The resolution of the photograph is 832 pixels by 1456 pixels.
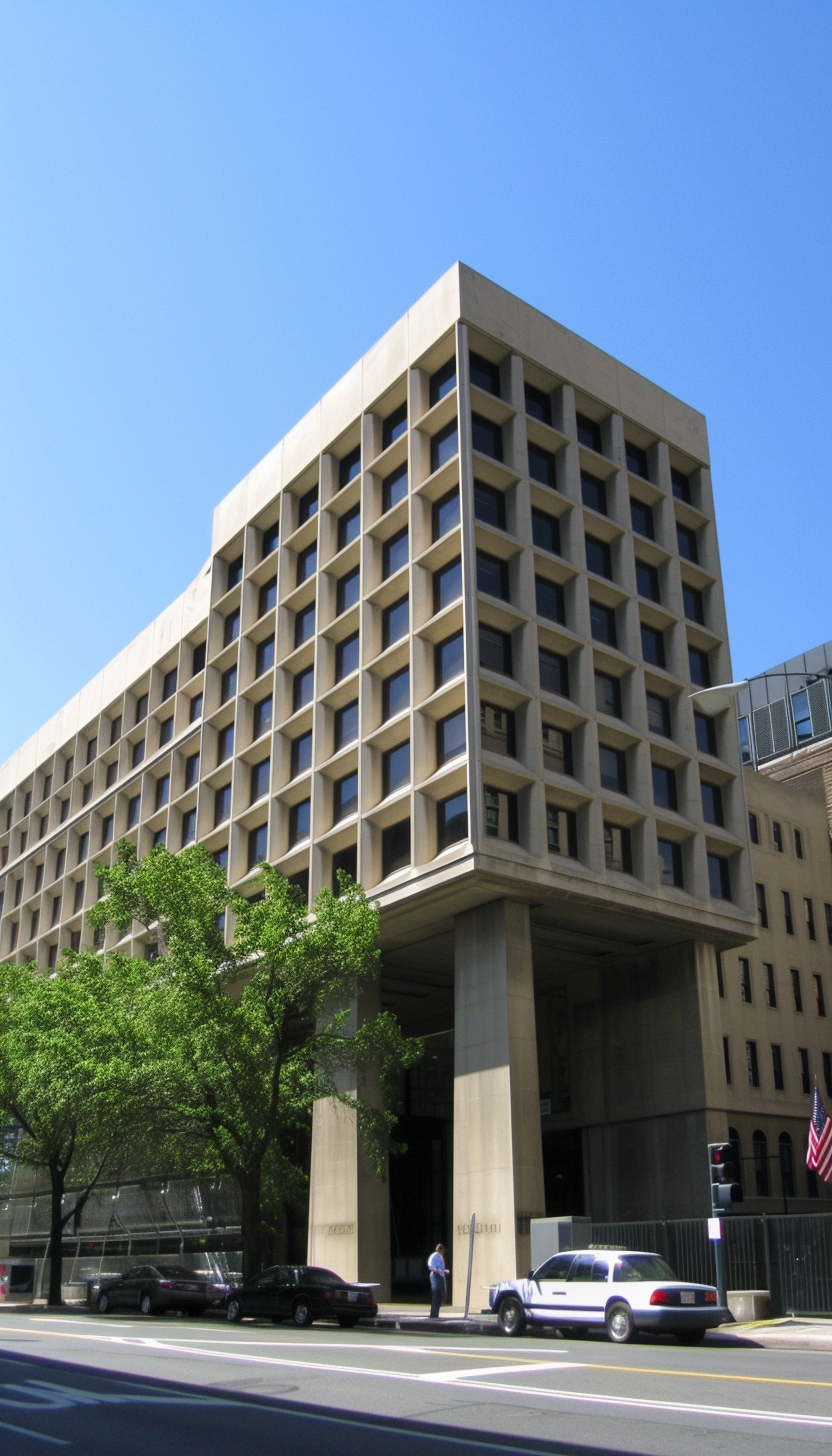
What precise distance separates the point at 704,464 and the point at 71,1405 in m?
39.2

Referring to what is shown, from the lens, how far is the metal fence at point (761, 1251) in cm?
2353

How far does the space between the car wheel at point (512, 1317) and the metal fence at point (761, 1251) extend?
193 inches

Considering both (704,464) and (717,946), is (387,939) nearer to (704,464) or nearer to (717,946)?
(717,946)

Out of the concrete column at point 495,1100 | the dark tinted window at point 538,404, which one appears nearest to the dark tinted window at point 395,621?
the dark tinted window at point 538,404

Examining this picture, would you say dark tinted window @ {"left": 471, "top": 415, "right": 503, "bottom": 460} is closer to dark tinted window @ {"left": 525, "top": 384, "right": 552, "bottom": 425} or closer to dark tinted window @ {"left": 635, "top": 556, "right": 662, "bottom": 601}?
dark tinted window @ {"left": 525, "top": 384, "right": 552, "bottom": 425}

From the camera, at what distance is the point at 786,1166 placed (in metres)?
45.5

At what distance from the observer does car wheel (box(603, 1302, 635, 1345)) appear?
20297mm

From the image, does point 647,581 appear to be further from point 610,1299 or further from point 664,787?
point 610,1299

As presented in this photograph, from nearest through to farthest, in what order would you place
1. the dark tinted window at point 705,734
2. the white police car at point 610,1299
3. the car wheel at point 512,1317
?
the white police car at point 610,1299 < the car wheel at point 512,1317 < the dark tinted window at point 705,734

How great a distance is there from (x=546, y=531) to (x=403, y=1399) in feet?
101

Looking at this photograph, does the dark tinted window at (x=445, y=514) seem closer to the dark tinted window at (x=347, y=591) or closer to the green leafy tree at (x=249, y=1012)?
the dark tinted window at (x=347, y=591)

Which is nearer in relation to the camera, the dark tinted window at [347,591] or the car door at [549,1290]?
the car door at [549,1290]

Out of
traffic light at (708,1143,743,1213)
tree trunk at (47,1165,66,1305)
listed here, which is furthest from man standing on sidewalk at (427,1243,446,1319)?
tree trunk at (47,1165,66,1305)

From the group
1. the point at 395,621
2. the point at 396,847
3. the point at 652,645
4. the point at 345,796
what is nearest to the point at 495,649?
the point at 395,621
